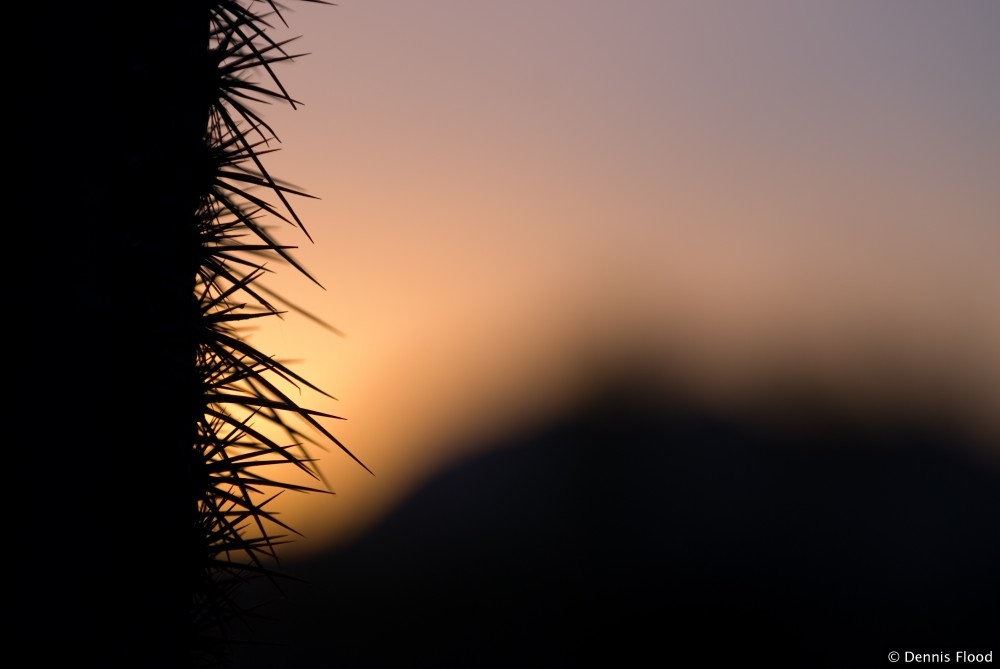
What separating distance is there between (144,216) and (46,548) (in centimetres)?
85

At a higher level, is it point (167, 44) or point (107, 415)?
point (167, 44)

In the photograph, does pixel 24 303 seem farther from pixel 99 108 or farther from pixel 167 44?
pixel 167 44

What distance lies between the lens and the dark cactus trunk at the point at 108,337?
1683 mm

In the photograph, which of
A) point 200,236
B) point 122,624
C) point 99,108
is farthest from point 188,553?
point 99,108

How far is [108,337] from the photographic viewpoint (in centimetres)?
193

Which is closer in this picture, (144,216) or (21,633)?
(21,633)

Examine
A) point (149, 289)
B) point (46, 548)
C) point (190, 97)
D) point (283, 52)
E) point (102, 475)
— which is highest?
point (283, 52)

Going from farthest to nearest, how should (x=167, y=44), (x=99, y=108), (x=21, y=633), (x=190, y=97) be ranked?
1. (x=190, y=97)
2. (x=167, y=44)
3. (x=99, y=108)
4. (x=21, y=633)

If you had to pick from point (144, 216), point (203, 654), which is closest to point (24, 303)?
point (144, 216)

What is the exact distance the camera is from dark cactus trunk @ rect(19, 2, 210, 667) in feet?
5.52

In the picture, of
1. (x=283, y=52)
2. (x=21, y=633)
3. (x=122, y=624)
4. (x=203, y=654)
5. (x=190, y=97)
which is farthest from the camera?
(x=203, y=654)

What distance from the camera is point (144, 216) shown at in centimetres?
211

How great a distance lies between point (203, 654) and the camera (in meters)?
2.87

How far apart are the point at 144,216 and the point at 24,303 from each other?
20.6 inches
